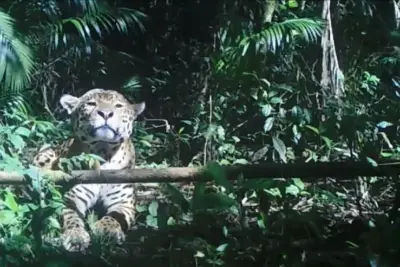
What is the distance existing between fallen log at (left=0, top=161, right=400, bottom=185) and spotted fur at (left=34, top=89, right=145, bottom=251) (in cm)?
107

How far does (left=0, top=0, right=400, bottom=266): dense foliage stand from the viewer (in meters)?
3.87

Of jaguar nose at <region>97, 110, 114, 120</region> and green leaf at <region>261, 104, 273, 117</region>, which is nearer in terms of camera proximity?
jaguar nose at <region>97, 110, 114, 120</region>

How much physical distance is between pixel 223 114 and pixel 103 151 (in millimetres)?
1708

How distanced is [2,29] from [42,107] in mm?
1444

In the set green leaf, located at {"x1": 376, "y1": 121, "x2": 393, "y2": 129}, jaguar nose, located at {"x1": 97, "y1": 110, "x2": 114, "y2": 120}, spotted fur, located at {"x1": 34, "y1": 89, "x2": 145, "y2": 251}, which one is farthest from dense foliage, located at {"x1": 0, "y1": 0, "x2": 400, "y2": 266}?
jaguar nose, located at {"x1": 97, "y1": 110, "x2": 114, "y2": 120}

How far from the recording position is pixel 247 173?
4.18 m

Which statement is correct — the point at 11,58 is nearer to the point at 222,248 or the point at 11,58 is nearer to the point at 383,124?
the point at 383,124

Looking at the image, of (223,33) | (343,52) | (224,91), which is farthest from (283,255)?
(343,52)

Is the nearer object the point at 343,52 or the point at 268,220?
the point at 268,220

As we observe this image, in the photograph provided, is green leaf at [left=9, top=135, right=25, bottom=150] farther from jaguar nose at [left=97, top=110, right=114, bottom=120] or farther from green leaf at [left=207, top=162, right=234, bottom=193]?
green leaf at [left=207, top=162, right=234, bottom=193]

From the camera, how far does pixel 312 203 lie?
540cm

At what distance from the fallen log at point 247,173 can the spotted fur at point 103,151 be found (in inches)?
42.0

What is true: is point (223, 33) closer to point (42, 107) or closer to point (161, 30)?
point (161, 30)

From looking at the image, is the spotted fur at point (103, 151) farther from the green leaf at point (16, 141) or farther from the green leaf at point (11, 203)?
the green leaf at point (11, 203)
